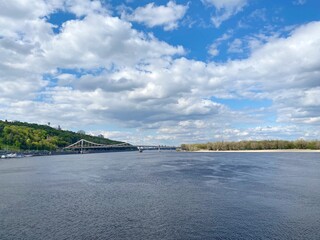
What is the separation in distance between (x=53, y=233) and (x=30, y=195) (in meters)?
23.6

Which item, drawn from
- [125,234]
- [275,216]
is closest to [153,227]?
[125,234]

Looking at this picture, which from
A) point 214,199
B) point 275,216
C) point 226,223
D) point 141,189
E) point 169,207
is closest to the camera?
point 226,223

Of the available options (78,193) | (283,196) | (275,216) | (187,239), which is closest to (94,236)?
(187,239)

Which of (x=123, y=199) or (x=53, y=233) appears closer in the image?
(x=53, y=233)

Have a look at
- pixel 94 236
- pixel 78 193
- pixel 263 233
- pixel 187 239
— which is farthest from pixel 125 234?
pixel 78 193

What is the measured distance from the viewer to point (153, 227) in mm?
31828

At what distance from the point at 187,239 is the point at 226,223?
6.37 metres

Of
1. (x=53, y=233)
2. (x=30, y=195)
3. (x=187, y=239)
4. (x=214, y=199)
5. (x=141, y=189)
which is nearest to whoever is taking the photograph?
(x=187, y=239)

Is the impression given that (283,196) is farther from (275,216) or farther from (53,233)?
(53,233)

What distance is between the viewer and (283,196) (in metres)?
46.9

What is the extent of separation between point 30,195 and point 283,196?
40.1 meters

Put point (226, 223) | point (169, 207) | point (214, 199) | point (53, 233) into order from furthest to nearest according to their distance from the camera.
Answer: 1. point (214, 199)
2. point (169, 207)
3. point (226, 223)
4. point (53, 233)

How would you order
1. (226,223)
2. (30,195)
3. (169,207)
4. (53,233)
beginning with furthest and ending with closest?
(30,195)
(169,207)
(226,223)
(53,233)

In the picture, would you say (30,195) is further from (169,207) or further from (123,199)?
(169,207)
